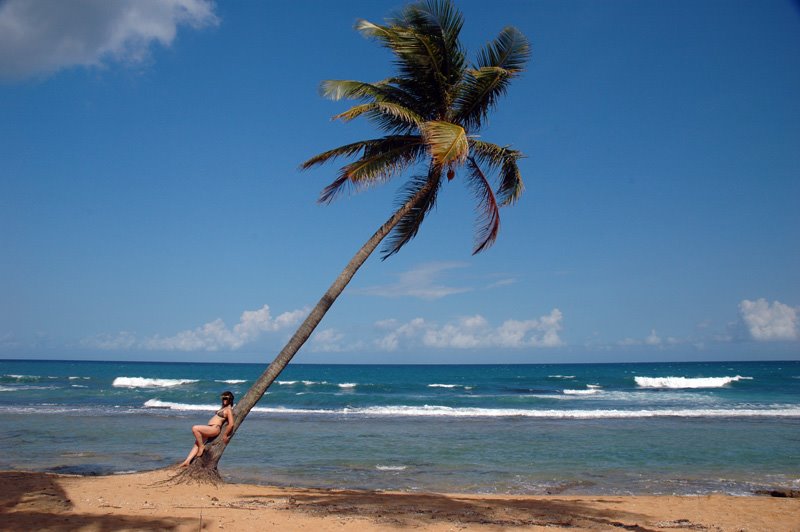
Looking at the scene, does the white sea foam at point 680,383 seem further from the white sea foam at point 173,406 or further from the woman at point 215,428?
the woman at point 215,428

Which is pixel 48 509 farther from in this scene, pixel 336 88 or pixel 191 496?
pixel 336 88

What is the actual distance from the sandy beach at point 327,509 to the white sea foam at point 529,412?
14978 millimetres

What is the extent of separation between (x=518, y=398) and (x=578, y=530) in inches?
1063

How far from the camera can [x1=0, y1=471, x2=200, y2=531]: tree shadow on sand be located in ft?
21.2

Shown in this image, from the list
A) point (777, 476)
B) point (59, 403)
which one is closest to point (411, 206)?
point (777, 476)

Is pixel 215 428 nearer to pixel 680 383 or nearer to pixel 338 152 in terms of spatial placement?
pixel 338 152

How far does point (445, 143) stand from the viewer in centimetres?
784

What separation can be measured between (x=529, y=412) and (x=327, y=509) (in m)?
19.4

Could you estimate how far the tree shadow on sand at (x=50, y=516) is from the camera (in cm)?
645

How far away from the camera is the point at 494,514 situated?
796cm

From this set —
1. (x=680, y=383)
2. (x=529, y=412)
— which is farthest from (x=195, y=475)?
(x=680, y=383)

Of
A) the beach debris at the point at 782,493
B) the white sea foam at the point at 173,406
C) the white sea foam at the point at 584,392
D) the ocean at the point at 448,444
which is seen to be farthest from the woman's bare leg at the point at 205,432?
the white sea foam at the point at 584,392

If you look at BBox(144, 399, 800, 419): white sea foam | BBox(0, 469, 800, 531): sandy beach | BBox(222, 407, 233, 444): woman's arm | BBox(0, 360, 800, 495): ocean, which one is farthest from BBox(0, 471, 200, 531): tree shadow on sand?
BBox(144, 399, 800, 419): white sea foam

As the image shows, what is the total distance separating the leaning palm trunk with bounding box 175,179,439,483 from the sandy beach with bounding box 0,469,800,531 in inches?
9.9
